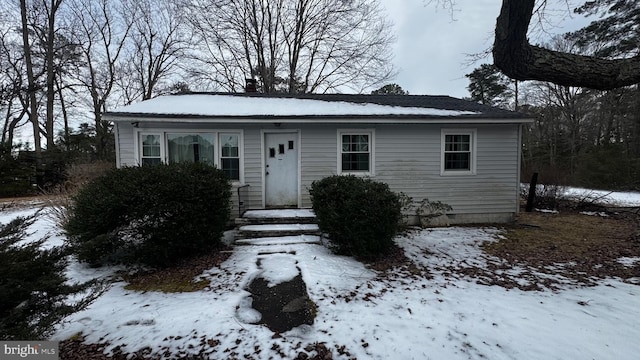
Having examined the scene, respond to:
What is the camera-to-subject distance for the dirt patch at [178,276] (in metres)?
4.02

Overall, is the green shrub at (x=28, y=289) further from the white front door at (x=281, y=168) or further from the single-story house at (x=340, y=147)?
the white front door at (x=281, y=168)

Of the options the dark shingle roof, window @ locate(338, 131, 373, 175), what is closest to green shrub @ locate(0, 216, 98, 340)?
window @ locate(338, 131, 373, 175)

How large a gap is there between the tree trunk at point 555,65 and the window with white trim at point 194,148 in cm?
593

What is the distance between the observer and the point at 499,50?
3.49 m

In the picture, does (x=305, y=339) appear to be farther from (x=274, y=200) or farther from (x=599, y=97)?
(x=599, y=97)

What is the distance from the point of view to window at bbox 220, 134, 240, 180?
7.30 m

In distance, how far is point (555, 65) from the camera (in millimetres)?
3549

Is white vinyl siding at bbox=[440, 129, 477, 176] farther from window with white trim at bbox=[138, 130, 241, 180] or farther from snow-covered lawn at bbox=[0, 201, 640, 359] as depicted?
window with white trim at bbox=[138, 130, 241, 180]

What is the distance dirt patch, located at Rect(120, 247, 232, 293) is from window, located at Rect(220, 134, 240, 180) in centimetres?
269

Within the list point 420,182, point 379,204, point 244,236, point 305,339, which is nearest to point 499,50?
point 379,204

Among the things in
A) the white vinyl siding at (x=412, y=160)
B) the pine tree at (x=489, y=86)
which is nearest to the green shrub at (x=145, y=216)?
the white vinyl siding at (x=412, y=160)

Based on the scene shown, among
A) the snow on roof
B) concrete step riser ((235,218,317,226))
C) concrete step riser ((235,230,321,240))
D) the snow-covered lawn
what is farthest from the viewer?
the snow on roof

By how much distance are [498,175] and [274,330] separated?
7.65 metres

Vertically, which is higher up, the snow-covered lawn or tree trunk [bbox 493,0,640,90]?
tree trunk [bbox 493,0,640,90]
